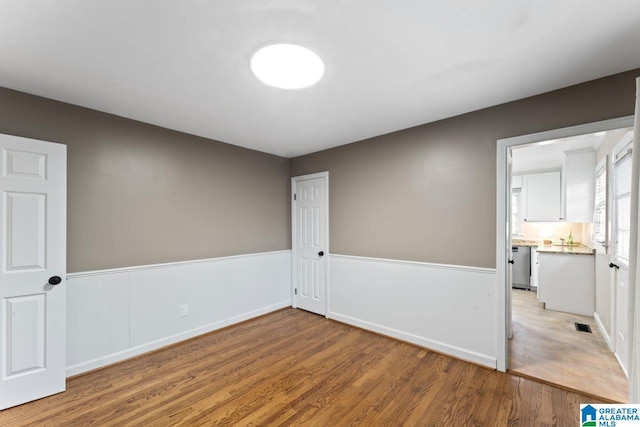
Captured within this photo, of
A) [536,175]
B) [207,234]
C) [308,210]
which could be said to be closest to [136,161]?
[207,234]

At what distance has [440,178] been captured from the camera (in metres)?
2.91

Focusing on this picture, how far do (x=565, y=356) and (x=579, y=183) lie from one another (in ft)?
9.34

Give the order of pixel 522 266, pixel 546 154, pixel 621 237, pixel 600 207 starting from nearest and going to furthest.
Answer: pixel 621 237 < pixel 600 207 < pixel 546 154 < pixel 522 266

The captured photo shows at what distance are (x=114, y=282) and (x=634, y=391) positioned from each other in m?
4.11

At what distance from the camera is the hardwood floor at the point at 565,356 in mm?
2262

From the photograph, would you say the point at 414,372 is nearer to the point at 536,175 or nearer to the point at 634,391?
the point at 634,391

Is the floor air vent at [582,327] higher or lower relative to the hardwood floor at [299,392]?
higher

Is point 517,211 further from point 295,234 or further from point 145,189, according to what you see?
point 145,189

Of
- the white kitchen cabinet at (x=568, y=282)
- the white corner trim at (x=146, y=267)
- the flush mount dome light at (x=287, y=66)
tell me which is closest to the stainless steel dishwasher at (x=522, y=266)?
the white kitchen cabinet at (x=568, y=282)

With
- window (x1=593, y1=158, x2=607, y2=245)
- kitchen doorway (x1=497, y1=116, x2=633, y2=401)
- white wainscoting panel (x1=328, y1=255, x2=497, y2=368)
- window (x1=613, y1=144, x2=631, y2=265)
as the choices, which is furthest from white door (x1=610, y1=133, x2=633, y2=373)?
white wainscoting panel (x1=328, y1=255, x2=497, y2=368)

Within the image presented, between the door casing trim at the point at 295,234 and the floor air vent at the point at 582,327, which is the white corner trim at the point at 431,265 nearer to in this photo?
the door casing trim at the point at 295,234

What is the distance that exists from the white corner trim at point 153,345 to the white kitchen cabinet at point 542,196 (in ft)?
17.9

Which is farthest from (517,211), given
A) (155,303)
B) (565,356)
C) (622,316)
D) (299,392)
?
(155,303)

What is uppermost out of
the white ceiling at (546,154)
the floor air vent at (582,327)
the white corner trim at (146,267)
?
the white ceiling at (546,154)
